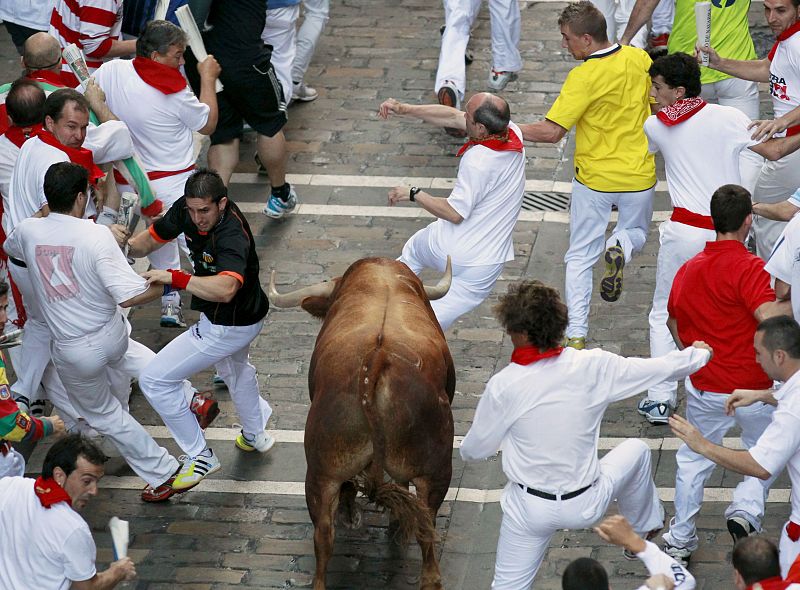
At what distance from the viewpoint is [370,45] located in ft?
48.0

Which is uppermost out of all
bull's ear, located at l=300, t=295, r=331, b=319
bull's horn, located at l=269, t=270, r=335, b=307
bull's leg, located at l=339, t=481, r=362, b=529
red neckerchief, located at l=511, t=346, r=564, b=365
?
red neckerchief, located at l=511, t=346, r=564, b=365

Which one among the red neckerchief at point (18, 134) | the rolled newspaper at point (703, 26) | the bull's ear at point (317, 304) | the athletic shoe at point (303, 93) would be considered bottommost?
the athletic shoe at point (303, 93)

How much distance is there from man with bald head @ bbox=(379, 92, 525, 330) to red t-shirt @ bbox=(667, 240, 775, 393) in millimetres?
2089

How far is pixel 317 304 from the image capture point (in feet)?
28.3

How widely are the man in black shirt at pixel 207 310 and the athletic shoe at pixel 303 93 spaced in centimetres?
526

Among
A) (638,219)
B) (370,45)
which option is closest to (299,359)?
(638,219)

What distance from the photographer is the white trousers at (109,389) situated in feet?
26.9

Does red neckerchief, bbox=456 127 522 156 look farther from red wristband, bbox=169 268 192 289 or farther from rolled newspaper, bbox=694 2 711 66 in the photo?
red wristband, bbox=169 268 192 289

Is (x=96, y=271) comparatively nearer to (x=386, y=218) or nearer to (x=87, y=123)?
(x=87, y=123)

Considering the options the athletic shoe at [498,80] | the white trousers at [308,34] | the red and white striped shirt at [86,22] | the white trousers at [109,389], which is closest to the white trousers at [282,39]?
the white trousers at [308,34]

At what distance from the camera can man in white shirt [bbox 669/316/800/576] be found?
20.1ft

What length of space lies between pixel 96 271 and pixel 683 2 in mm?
6096

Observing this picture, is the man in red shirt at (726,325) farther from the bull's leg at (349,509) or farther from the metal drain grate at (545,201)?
the metal drain grate at (545,201)

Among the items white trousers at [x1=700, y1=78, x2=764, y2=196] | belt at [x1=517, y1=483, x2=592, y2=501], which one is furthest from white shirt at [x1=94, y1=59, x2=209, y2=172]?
belt at [x1=517, y1=483, x2=592, y2=501]
